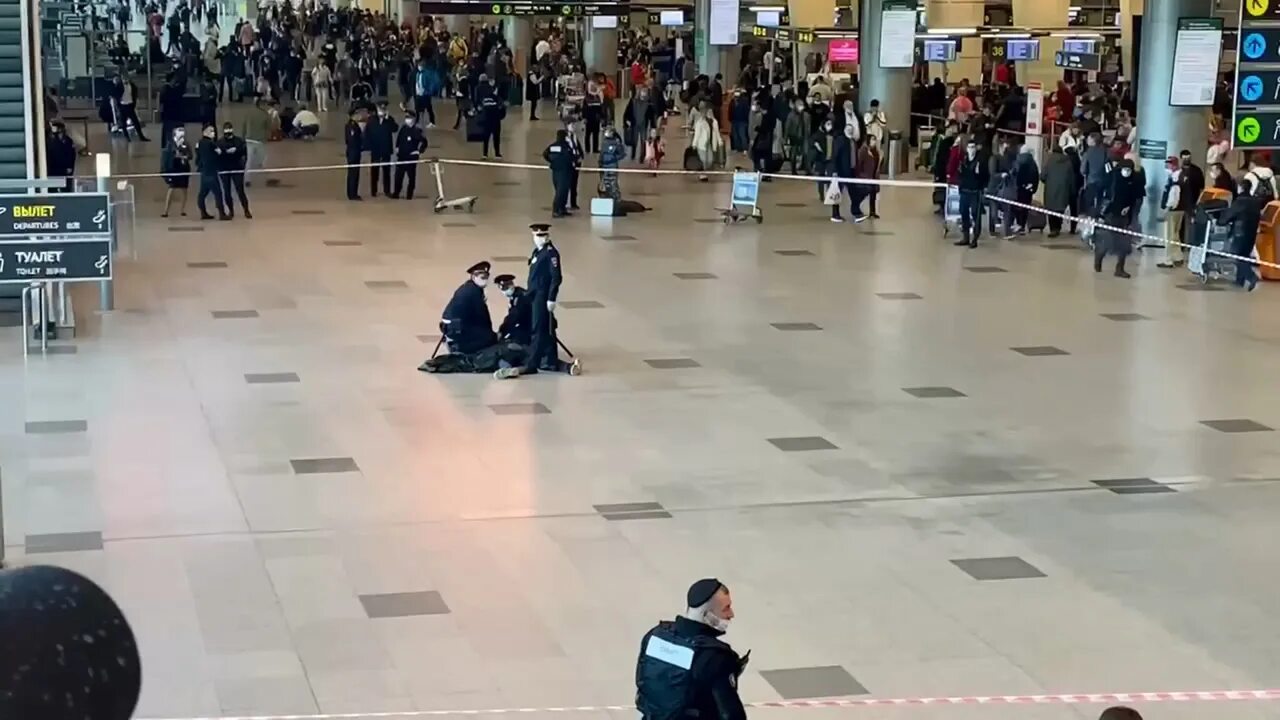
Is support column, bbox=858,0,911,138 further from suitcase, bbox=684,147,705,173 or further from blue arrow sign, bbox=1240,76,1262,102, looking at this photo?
blue arrow sign, bbox=1240,76,1262,102

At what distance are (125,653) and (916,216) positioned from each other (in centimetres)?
2564

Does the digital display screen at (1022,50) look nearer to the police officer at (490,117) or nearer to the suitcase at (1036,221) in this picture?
the police officer at (490,117)

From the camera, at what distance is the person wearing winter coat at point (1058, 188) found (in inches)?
956

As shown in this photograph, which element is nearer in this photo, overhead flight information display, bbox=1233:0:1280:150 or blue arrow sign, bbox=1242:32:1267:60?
overhead flight information display, bbox=1233:0:1280:150

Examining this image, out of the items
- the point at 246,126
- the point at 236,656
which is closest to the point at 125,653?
the point at 236,656

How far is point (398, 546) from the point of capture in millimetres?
10195

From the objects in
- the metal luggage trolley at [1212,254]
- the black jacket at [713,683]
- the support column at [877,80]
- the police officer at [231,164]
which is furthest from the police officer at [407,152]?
the black jacket at [713,683]

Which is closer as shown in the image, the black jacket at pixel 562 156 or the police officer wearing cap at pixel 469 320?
the police officer wearing cap at pixel 469 320

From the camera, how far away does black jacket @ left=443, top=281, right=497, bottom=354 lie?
15.2 m

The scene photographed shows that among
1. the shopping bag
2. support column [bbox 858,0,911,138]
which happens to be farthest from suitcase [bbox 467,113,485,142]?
the shopping bag

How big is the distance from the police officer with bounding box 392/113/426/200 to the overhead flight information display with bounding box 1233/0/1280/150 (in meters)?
18.1

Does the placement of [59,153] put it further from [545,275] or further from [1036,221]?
[1036,221]

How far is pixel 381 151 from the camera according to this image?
28672mm

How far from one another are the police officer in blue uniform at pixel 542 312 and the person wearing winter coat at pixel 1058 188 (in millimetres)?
10902
